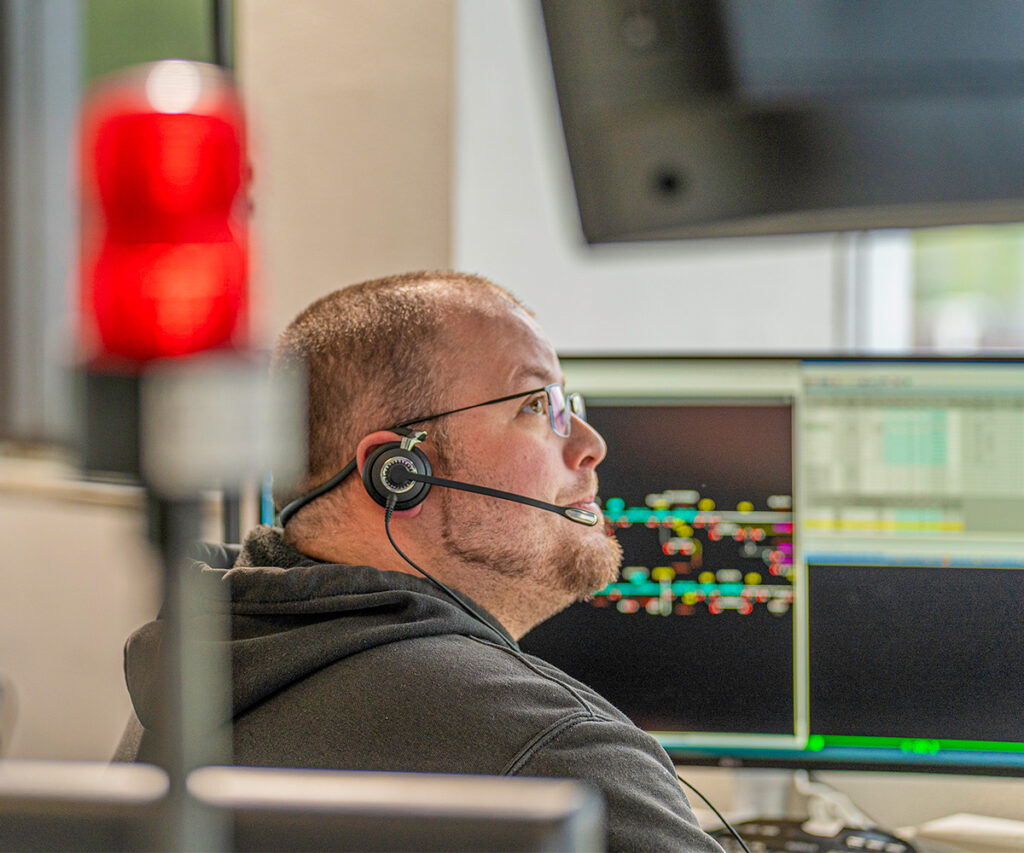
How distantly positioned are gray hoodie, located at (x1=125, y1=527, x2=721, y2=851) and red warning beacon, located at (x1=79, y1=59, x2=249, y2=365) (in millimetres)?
574

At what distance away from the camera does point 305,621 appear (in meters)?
0.86

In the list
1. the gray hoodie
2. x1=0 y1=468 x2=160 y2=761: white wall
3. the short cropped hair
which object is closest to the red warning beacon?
the gray hoodie

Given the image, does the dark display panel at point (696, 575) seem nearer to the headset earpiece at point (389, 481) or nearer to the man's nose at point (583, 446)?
the man's nose at point (583, 446)

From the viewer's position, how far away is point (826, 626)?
1102mm

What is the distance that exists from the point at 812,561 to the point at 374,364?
487 mm

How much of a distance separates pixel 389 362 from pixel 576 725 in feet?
1.35

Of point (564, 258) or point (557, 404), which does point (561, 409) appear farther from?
point (564, 258)

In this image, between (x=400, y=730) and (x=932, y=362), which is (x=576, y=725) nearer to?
(x=400, y=730)

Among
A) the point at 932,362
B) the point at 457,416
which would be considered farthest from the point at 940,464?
the point at 457,416

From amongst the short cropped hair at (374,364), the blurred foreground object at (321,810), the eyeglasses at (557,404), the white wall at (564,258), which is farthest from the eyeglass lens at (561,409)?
the blurred foreground object at (321,810)

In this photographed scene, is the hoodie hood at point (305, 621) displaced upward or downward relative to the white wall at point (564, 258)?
downward

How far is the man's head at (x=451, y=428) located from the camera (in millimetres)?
1009

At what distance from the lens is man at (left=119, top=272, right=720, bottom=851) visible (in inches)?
29.2

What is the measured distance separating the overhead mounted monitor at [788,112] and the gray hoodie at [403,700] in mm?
409
